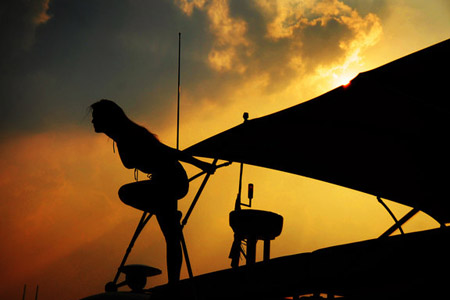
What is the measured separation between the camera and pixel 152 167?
4.25 meters

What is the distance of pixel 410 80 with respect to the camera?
3734 mm

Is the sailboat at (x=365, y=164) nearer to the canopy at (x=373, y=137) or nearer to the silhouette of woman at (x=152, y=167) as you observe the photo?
the canopy at (x=373, y=137)

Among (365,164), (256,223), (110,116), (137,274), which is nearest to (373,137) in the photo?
(365,164)

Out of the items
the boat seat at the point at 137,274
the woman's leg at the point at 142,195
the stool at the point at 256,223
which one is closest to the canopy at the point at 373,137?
the woman's leg at the point at 142,195

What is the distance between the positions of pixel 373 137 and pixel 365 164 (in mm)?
938

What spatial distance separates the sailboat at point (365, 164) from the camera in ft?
11.7

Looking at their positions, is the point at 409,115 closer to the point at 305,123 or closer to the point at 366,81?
the point at 366,81

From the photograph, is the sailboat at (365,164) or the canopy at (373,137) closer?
the sailboat at (365,164)

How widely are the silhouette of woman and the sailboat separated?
0.56m

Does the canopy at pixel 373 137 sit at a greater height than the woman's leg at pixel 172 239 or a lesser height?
greater

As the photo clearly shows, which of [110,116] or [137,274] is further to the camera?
[137,274]

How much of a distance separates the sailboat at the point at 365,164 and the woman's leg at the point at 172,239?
16 centimetres

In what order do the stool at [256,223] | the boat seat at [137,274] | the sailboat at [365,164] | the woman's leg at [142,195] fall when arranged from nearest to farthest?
the sailboat at [365,164], the woman's leg at [142,195], the stool at [256,223], the boat seat at [137,274]

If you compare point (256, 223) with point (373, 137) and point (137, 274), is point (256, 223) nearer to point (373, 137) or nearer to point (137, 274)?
point (137, 274)
